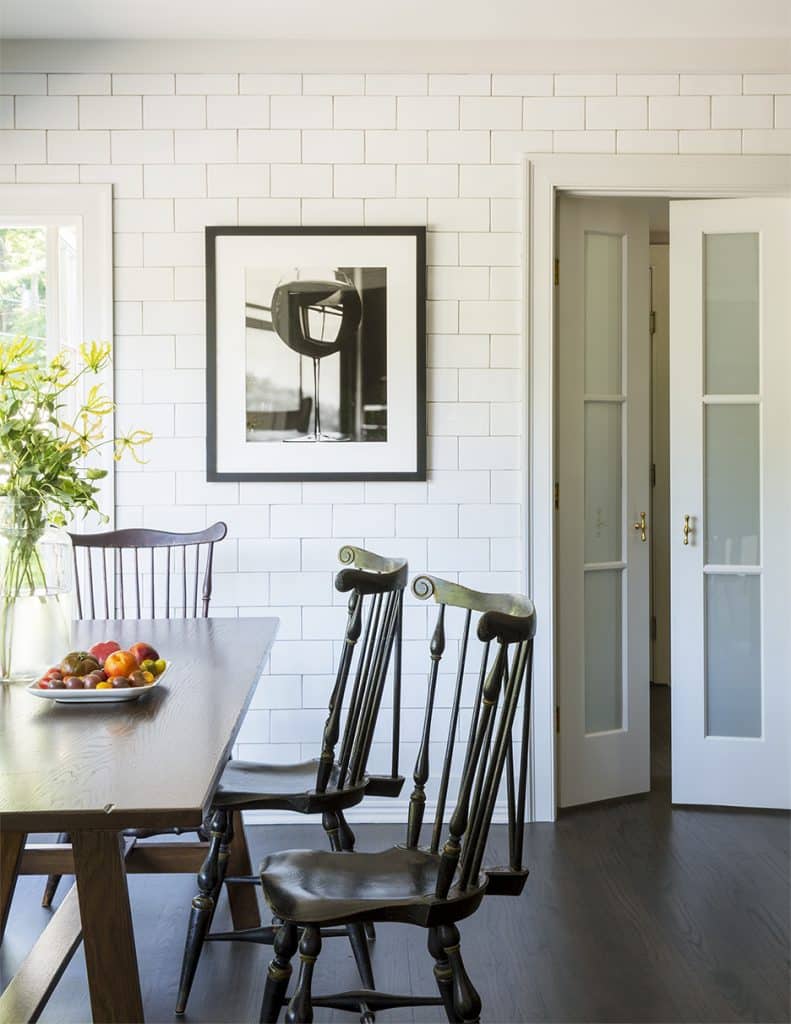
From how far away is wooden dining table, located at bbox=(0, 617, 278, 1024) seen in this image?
1.47 m

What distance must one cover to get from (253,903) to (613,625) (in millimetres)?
1940

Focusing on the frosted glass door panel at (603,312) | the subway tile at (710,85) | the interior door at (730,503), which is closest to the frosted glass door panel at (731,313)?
the interior door at (730,503)

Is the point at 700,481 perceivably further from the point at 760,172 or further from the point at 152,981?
the point at 152,981

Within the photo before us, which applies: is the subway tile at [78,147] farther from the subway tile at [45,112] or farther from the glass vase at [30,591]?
the glass vase at [30,591]

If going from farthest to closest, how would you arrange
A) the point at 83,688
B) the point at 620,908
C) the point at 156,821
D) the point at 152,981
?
the point at 620,908
the point at 152,981
the point at 83,688
the point at 156,821

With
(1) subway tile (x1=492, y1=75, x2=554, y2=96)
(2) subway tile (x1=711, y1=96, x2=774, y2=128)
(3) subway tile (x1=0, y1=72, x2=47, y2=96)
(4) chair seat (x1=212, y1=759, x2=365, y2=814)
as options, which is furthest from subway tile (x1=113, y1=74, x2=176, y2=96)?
(4) chair seat (x1=212, y1=759, x2=365, y2=814)

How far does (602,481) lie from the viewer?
414 centimetres

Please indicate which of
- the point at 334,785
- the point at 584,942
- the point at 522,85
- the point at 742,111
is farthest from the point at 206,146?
the point at 584,942

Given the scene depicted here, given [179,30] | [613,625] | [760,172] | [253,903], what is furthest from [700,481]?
[179,30]

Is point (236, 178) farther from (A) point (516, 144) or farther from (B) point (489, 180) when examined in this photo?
(A) point (516, 144)

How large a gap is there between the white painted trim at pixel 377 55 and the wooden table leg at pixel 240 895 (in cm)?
269

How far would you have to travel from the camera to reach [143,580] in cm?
394

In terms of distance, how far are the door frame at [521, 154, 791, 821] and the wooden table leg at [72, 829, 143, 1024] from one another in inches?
92.1

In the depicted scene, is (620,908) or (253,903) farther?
(620,908)
